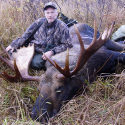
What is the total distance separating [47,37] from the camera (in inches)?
178

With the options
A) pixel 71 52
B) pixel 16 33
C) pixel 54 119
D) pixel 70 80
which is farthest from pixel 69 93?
pixel 16 33

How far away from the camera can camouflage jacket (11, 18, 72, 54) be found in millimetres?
4257

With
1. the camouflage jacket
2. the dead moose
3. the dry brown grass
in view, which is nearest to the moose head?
the dead moose

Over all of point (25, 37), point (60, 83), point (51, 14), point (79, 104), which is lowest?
point (79, 104)

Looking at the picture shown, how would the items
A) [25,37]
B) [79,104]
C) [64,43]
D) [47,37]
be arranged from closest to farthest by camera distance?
[79,104] < [64,43] < [47,37] < [25,37]

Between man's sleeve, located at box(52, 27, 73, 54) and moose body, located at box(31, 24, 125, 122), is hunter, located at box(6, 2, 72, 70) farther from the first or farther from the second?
moose body, located at box(31, 24, 125, 122)

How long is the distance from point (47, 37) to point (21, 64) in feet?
3.00

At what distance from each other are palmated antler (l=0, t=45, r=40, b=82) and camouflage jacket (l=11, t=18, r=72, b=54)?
0.68 ft

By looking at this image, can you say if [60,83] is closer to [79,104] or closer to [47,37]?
[79,104]

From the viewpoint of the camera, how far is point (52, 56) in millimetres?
3924

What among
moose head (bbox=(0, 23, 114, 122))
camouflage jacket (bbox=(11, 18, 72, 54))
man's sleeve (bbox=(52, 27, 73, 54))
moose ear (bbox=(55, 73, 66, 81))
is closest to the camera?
moose head (bbox=(0, 23, 114, 122))

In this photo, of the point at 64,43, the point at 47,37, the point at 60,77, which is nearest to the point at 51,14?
the point at 47,37

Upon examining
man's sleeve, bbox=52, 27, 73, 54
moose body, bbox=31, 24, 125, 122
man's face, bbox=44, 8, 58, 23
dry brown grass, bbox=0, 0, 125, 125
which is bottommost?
dry brown grass, bbox=0, 0, 125, 125

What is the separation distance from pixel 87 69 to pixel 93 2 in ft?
14.2
